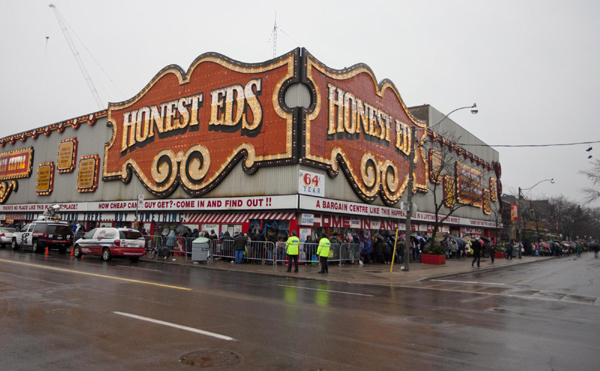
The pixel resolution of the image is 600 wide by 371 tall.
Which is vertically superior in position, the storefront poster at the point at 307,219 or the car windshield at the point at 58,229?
the storefront poster at the point at 307,219

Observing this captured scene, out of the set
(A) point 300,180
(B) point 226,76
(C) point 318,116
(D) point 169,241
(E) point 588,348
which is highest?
(B) point 226,76

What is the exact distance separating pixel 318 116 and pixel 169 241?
37.3 feet

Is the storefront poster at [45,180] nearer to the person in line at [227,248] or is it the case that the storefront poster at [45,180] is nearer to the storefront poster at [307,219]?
the person in line at [227,248]

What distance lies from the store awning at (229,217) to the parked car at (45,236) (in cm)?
738

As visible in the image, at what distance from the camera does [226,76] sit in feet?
91.5

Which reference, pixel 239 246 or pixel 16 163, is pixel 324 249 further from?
pixel 16 163

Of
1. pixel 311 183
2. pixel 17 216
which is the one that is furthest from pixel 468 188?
pixel 17 216

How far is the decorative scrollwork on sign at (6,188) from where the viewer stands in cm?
4681

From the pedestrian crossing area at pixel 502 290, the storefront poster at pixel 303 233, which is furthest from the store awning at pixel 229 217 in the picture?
the pedestrian crossing area at pixel 502 290

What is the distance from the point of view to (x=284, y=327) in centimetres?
778

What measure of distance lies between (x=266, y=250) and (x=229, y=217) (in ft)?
17.2

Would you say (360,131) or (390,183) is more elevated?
(360,131)

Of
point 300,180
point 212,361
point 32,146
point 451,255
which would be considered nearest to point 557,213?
point 451,255

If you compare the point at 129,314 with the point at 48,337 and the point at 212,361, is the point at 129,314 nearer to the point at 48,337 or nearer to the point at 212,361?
the point at 48,337
